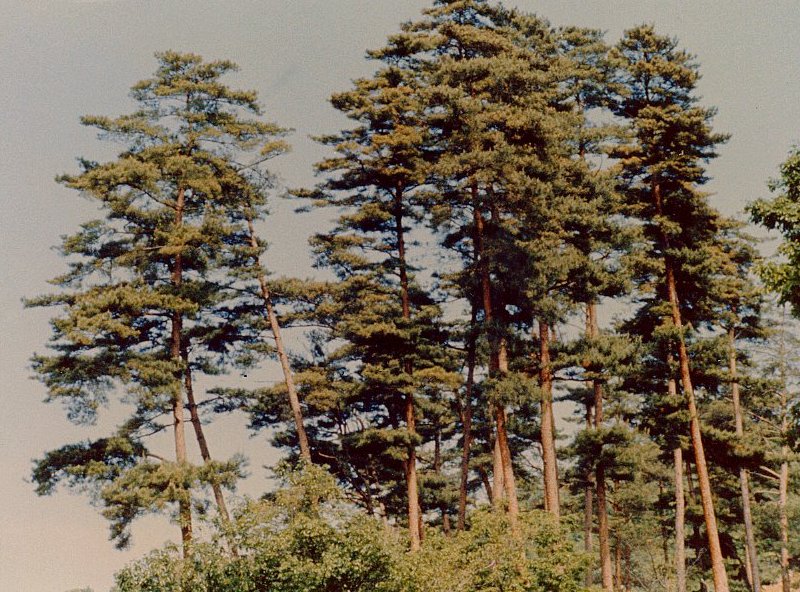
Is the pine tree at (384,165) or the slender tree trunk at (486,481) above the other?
the pine tree at (384,165)

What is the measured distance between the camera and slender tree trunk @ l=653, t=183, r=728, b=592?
2178 cm

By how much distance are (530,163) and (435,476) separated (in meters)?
16.8

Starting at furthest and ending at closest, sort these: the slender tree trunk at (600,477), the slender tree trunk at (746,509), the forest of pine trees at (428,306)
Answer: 1. the slender tree trunk at (746,509)
2. the slender tree trunk at (600,477)
3. the forest of pine trees at (428,306)

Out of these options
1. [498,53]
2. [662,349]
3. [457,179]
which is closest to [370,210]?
[457,179]

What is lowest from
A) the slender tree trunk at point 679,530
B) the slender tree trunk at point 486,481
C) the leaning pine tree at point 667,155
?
the slender tree trunk at point 679,530

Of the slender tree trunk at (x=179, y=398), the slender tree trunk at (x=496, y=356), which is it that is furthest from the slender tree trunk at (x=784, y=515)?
the slender tree trunk at (x=179, y=398)

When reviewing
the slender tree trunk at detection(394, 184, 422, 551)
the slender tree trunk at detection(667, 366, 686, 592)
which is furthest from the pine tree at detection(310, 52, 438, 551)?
the slender tree trunk at detection(667, 366, 686, 592)

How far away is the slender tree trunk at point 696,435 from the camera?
21.8 m

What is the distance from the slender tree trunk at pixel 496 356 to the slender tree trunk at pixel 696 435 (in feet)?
20.9

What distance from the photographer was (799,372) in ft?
113

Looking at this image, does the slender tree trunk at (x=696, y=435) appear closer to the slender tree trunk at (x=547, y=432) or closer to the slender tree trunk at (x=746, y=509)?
the slender tree trunk at (x=547, y=432)

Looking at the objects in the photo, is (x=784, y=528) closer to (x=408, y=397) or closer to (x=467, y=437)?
(x=467, y=437)

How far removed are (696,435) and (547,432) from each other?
6.03 metres

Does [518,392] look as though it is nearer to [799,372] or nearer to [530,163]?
[530,163]
